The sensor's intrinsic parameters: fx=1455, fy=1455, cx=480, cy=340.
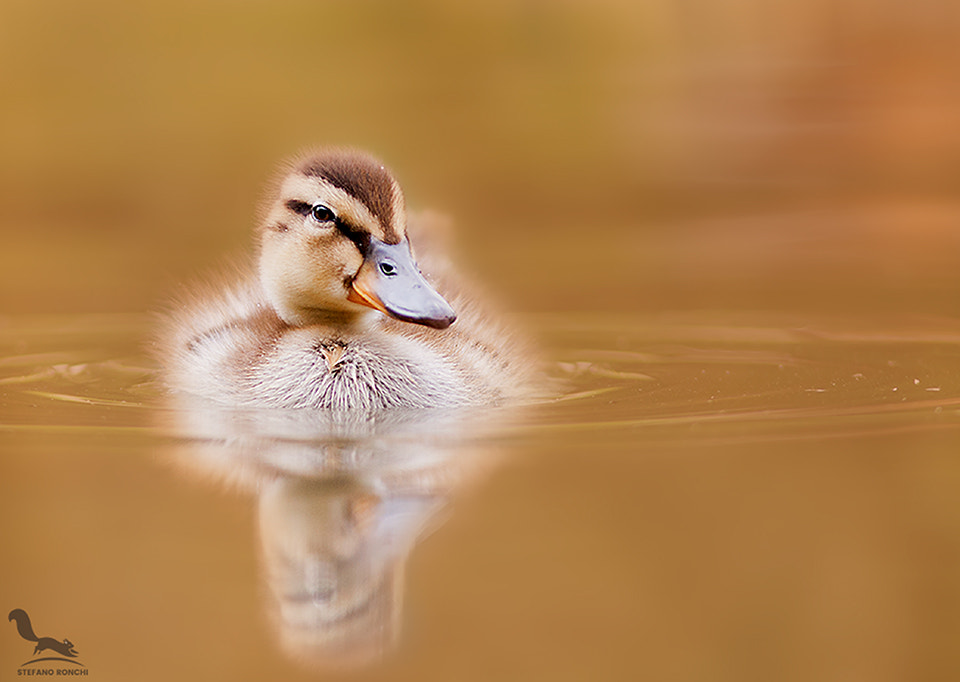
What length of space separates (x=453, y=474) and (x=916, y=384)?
47.5 inches

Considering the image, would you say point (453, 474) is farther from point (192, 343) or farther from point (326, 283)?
point (192, 343)

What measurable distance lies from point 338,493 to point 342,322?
34.2 inches

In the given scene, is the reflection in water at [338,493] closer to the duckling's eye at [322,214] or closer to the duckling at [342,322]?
the duckling at [342,322]

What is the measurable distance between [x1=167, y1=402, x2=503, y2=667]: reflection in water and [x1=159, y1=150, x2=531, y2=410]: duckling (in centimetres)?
7

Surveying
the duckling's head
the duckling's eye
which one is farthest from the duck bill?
the duckling's eye

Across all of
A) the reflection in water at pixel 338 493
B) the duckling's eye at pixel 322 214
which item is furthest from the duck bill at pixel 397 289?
the reflection in water at pixel 338 493

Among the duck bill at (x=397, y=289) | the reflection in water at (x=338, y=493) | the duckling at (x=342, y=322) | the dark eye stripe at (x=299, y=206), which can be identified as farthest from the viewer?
the dark eye stripe at (x=299, y=206)

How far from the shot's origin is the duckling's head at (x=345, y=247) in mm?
2826

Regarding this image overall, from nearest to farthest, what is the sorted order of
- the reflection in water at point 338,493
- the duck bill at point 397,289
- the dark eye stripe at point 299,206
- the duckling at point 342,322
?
the reflection in water at point 338,493 < the duck bill at point 397,289 < the duckling at point 342,322 < the dark eye stripe at point 299,206

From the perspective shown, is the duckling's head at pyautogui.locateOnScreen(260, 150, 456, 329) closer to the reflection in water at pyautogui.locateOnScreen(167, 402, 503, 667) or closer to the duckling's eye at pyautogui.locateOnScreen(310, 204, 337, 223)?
the duckling's eye at pyautogui.locateOnScreen(310, 204, 337, 223)

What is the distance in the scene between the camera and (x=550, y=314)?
13.6ft

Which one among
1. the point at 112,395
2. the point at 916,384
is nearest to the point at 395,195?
the point at 112,395

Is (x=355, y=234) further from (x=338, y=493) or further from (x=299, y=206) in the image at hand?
(x=338, y=493)

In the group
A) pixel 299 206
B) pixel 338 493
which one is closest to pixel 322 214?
pixel 299 206
